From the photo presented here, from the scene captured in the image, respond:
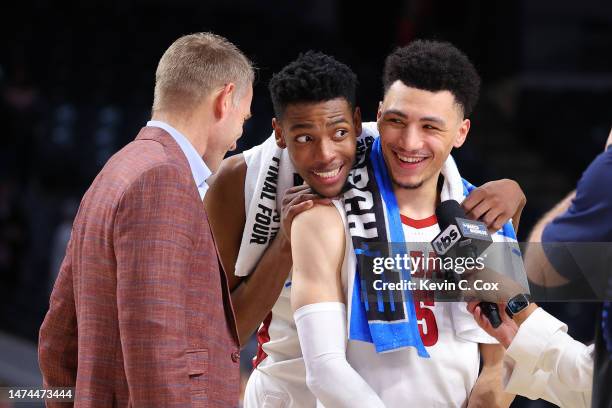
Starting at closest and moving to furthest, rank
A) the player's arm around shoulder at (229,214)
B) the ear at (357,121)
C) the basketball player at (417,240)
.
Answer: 1. the basketball player at (417,240)
2. the ear at (357,121)
3. the player's arm around shoulder at (229,214)

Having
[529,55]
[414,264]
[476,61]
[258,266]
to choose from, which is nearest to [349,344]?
[414,264]

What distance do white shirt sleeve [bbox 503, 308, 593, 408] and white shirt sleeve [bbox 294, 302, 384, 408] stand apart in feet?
1.33

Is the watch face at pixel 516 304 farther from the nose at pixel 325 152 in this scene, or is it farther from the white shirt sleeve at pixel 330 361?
the nose at pixel 325 152

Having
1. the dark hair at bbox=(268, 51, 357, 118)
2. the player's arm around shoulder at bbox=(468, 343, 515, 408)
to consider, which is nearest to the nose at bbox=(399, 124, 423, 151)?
the dark hair at bbox=(268, 51, 357, 118)

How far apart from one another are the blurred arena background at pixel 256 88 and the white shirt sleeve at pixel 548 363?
244 centimetres

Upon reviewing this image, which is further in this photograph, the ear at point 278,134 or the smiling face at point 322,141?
the ear at point 278,134

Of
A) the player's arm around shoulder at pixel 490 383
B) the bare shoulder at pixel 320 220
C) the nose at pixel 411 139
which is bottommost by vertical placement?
the player's arm around shoulder at pixel 490 383

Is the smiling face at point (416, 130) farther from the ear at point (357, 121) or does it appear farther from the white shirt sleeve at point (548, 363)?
the white shirt sleeve at point (548, 363)

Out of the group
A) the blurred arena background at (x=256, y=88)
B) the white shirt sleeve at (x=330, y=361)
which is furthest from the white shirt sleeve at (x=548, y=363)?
the blurred arena background at (x=256, y=88)

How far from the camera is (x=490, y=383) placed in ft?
8.59

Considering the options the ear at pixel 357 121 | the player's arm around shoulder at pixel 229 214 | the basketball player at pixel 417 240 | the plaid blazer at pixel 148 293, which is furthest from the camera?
the player's arm around shoulder at pixel 229 214

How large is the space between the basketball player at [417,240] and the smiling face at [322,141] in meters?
0.09

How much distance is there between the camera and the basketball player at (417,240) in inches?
96.5

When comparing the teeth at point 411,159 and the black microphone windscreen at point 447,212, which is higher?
the teeth at point 411,159
